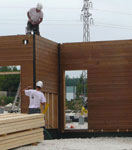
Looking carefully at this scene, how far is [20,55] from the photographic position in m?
Answer: 10.2

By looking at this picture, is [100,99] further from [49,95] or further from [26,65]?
[26,65]

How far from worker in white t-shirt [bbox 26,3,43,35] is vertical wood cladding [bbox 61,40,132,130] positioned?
5.28 feet

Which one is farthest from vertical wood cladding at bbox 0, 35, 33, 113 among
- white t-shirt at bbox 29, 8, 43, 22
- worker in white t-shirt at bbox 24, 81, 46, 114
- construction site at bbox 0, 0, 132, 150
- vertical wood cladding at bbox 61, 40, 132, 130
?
vertical wood cladding at bbox 61, 40, 132, 130

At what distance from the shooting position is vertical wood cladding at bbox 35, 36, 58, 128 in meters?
10.4

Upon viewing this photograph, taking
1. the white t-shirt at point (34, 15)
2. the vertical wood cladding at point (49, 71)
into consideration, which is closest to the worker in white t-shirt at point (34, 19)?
the white t-shirt at point (34, 15)

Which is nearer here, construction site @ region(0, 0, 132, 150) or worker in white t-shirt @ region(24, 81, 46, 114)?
worker in white t-shirt @ region(24, 81, 46, 114)

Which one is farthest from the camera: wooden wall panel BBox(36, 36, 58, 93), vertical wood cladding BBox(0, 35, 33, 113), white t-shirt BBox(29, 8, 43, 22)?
white t-shirt BBox(29, 8, 43, 22)

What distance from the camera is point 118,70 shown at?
10969mm

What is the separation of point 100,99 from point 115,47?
5.36 ft

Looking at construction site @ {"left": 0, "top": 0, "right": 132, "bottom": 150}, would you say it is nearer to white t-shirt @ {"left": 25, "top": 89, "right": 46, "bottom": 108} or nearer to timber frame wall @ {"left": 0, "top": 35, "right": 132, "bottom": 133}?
timber frame wall @ {"left": 0, "top": 35, "right": 132, "bottom": 133}

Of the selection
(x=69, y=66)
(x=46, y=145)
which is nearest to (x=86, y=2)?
(x=69, y=66)

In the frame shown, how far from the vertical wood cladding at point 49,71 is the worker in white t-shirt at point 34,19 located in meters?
0.51

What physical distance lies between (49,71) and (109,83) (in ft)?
6.05

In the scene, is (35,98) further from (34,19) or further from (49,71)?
(34,19)
